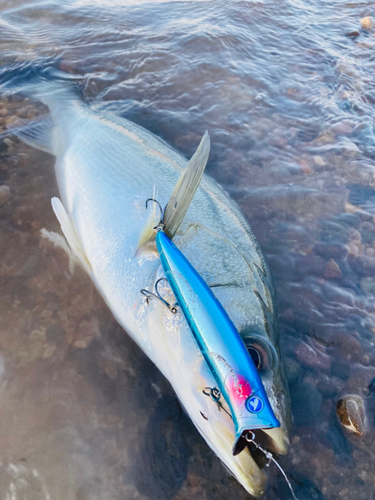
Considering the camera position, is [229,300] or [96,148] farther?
[96,148]

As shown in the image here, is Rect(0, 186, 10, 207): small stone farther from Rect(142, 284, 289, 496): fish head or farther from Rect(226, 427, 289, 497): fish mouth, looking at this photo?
Rect(226, 427, 289, 497): fish mouth

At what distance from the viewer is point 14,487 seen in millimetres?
1622

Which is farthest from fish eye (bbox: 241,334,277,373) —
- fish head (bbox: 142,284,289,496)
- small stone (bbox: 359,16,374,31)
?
small stone (bbox: 359,16,374,31)

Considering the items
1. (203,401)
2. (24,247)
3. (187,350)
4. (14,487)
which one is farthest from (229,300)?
(24,247)

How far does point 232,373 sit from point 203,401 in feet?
0.93

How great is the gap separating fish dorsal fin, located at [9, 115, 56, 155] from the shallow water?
0.09m

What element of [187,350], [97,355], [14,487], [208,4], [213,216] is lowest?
[14,487]

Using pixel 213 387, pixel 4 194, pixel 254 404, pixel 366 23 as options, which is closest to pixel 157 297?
pixel 213 387

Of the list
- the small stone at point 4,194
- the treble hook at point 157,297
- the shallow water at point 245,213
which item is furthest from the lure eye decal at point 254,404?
the small stone at point 4,194

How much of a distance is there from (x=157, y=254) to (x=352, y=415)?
4.47 feet

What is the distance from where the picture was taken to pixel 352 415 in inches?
75.2

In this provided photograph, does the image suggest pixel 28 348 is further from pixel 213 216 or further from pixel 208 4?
pixel 208 4

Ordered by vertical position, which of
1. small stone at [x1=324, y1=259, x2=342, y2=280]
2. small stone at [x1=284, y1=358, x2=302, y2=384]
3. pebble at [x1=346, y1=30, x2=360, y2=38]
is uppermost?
pebble at [x1=346, y1=30, x2=360, y2=38]

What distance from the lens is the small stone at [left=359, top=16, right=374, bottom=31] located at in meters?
5.88
